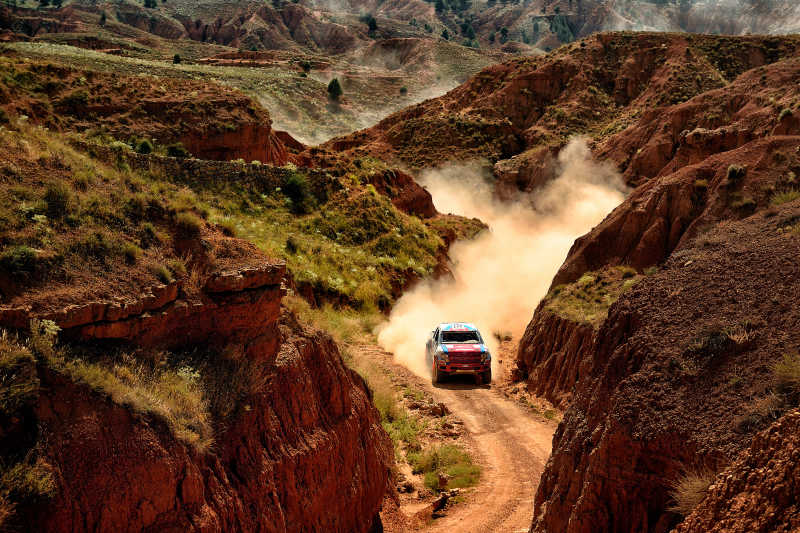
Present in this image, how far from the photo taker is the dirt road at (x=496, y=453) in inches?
543

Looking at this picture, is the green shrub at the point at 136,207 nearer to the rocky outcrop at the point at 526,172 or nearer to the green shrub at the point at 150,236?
the green shrub at the point at 150,236

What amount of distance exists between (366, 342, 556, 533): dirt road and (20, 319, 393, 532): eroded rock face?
1993 mm

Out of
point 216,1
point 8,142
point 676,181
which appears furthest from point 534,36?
point 8,142

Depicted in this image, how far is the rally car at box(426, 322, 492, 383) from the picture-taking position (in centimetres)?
2309

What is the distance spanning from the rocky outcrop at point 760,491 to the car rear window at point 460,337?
16.8m

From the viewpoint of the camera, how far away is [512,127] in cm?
7038

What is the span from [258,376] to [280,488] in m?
1.62

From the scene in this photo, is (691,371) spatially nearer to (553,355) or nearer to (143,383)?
(143,383)

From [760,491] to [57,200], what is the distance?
980 cm

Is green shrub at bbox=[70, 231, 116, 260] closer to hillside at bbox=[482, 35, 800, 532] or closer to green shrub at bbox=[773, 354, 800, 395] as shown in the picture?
hillside at bbox=[482, 35, 800, 532]

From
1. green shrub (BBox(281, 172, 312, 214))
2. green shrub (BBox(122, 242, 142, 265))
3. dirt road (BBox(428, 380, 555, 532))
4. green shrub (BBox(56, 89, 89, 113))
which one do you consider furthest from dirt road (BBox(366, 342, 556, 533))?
green shrub (BBox(56, 89, 89, 113))

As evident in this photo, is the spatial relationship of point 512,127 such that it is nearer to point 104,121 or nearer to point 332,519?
point 104,121

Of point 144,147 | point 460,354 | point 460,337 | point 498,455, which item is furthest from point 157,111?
point 498,455

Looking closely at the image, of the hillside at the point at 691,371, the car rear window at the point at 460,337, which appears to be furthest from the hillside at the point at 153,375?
the car rear window at the point at 460,337
